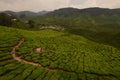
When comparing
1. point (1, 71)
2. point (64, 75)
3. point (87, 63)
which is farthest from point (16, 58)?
point (87, 63)

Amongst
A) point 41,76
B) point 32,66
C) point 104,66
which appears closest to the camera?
point 41,76

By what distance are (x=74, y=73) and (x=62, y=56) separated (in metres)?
20.8

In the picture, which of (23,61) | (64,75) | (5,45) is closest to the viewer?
(64,75)

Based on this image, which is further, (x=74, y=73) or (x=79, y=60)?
(x=79, y=60)

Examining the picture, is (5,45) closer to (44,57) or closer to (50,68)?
(44,57)

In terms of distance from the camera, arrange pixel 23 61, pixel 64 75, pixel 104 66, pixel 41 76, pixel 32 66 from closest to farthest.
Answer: pixel 41 76
pixel 64 75
pixel 32 66
pixel 23 61
pixel 104 66

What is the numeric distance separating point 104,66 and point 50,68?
27.7 metres

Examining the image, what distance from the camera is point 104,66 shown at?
278 feet

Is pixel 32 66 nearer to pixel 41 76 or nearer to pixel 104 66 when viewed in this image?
pixel 41 76

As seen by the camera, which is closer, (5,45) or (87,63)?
(87,63)

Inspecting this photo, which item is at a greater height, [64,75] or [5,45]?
[5,45]

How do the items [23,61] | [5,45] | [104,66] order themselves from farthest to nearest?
[5,45] → [104,66] → [23,61]

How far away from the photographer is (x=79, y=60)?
8769 cm

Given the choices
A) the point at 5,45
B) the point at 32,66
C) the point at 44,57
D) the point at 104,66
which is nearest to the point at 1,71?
the point at 32,66
